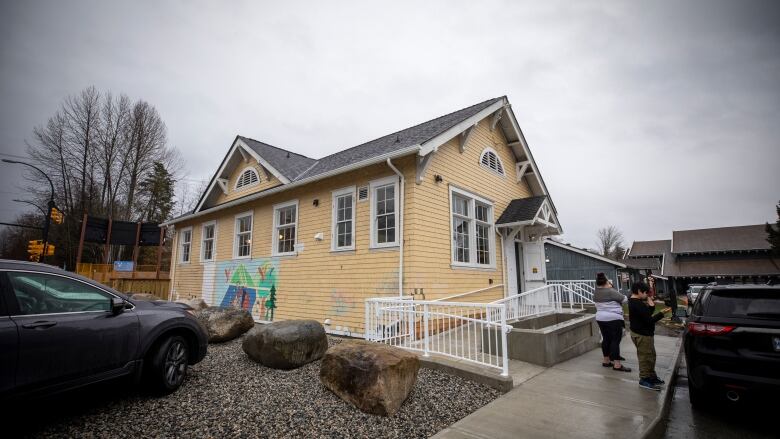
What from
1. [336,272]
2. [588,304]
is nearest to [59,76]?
[336,272]

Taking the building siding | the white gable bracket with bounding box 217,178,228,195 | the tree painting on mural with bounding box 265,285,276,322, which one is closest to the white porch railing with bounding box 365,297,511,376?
the tree painting on mural with bounding box 265,285,276,322

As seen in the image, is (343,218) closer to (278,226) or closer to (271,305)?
(278,226)

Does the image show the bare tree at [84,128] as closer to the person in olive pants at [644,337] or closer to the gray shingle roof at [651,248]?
the person in olive pants at [644,337]

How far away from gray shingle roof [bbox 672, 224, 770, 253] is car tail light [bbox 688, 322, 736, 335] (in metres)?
45.8

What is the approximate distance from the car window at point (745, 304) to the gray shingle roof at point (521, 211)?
6190mm

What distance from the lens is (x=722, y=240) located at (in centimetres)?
3678

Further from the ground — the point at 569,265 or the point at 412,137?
the point at 412,137

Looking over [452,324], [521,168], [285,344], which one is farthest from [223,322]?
[521,168]

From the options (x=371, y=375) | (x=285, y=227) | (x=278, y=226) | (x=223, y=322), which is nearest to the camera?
(x=371, y=375)

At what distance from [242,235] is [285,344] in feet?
28.5

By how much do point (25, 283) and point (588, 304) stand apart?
1169 centimetres

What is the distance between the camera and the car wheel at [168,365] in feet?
13.0

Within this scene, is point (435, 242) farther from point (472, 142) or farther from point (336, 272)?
point (472, 142)

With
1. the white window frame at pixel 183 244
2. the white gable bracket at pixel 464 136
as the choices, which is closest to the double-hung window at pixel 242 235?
the white window frame at pixel 183 244
